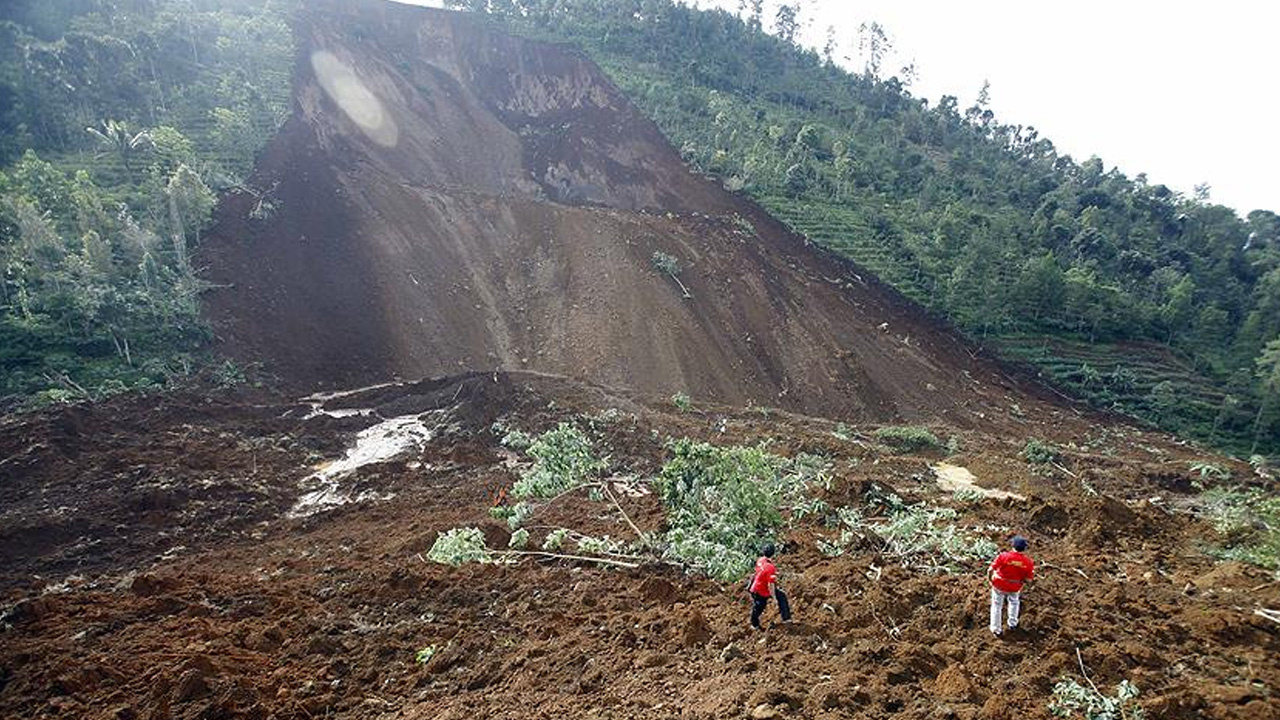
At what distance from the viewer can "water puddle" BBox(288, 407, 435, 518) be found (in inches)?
498

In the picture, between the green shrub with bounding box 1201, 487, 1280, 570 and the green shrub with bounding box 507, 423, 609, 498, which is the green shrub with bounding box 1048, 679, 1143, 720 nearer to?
the green shrub with bounding box 1201, 487, 1280, 570

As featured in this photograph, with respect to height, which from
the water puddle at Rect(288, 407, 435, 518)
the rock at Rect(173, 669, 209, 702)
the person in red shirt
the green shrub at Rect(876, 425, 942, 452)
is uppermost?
the person in red shirt

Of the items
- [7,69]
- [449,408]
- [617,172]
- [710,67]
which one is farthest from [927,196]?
[7,69]

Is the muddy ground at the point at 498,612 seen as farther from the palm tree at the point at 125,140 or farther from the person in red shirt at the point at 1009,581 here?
the palm tree at the point at 125,140

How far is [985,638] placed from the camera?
19.2 feet

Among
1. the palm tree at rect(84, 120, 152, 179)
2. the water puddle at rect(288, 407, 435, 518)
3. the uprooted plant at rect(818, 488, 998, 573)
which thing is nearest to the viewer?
the uprooted plant at rect(818, 488, 998, 573)

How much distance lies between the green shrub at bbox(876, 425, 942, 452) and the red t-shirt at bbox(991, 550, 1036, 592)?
1216 cm

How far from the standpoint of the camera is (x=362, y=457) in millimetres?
15094

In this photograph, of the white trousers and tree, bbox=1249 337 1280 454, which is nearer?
the white trousers

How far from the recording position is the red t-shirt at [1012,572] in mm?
5707

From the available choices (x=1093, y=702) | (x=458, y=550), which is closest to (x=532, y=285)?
(x=458, y=550)

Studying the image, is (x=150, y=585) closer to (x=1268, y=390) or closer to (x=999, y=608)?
(x=999, y=608)

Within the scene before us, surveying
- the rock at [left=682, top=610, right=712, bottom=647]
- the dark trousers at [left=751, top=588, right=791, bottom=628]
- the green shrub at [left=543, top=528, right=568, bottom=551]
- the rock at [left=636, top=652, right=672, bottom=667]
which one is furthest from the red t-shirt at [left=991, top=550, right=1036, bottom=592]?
the green shrub at [left=543, top=528, right=568, bottom=551]

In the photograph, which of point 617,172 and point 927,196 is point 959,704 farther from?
point 927,196
